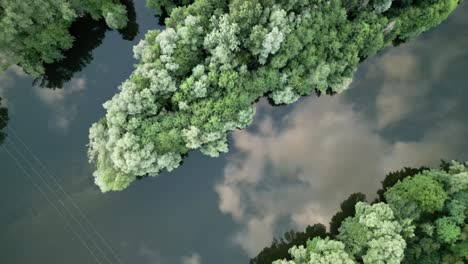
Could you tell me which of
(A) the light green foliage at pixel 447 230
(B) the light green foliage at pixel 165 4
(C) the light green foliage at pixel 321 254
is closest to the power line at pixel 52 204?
(C) the light green foliage at pixel 321 254

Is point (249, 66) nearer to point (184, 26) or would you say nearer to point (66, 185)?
point (184, 26)

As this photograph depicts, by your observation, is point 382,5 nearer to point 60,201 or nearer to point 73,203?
point 73,203

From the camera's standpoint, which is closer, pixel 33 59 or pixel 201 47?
pixel 201 47

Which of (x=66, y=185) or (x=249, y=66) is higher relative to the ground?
(x=249, y=66)

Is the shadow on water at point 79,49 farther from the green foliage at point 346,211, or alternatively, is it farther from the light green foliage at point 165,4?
the green foliage at point 346,211

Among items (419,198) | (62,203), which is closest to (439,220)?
(419,198)

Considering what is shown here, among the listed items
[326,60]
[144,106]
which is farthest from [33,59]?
[326,60]
